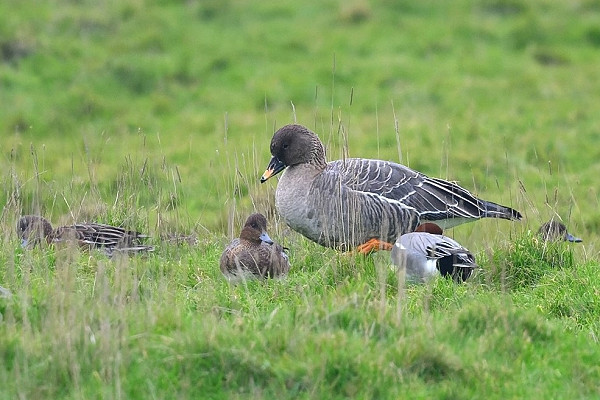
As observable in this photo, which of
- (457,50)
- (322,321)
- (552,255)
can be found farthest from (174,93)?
(322,321)

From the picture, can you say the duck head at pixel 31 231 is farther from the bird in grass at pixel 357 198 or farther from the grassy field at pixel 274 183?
the bird in grass at pixel 357 198

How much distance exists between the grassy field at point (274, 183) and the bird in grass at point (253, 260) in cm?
13

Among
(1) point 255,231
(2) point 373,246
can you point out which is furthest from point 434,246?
(1) point 255,231

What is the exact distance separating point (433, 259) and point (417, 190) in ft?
3.99

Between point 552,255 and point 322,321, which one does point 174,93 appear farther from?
point 322,321

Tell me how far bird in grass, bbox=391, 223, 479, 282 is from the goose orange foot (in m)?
0.23

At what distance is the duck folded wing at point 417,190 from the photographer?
8.43 m

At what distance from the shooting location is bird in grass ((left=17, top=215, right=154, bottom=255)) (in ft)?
25.1

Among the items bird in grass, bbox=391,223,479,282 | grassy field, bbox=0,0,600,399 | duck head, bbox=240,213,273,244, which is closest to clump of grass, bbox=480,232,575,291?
grassy field, bbox=0,0,600,399

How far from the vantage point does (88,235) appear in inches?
316

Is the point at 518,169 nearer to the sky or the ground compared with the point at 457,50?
nearer to the ground

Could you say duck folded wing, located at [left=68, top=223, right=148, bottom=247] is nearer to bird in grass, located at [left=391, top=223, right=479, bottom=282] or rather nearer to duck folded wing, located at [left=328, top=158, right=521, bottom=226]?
duck folded wing, located at [left=328, top=158, right=521, bottom=226]

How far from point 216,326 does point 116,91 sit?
10.7 metres

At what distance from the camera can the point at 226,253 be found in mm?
7457
